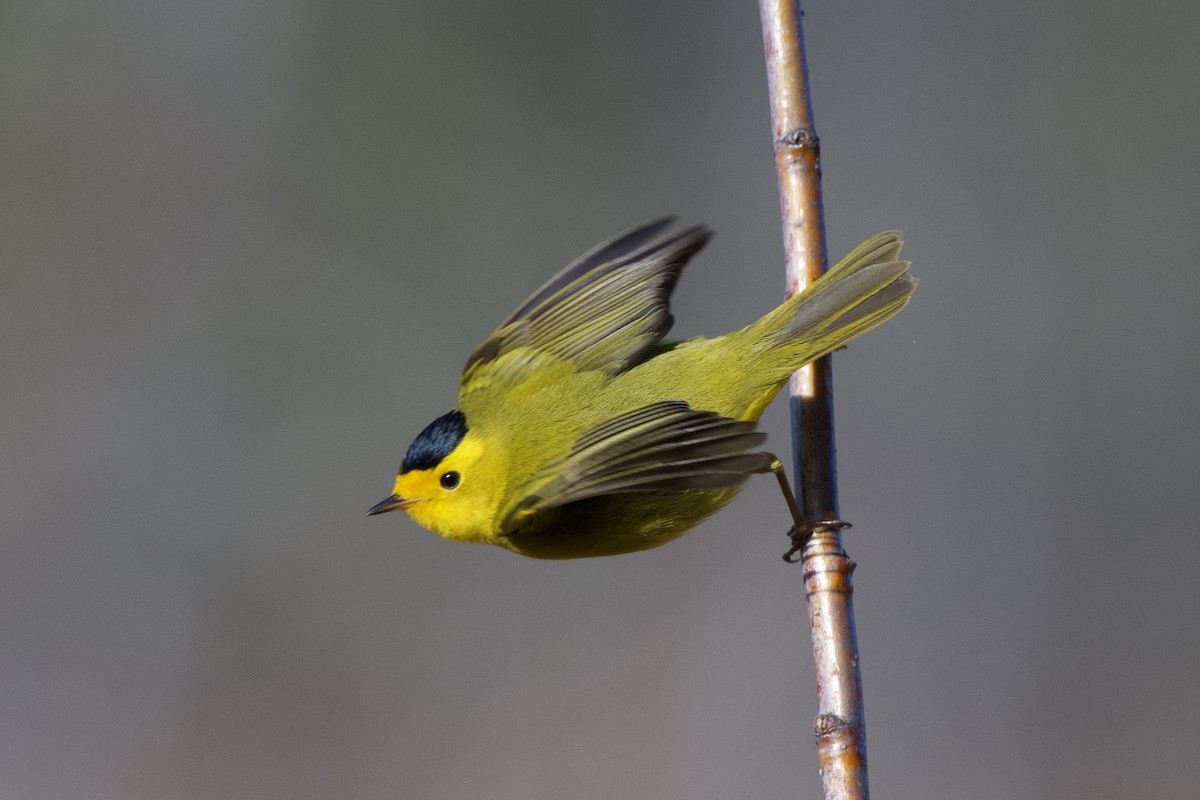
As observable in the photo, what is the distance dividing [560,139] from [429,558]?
8.86 feet

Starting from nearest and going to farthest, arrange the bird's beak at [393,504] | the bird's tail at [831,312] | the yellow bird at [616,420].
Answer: the yellow bird at [616,420] < the bird's tail at [831,312] < the bird's beak at [393,504]

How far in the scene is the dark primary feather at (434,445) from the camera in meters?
2.65

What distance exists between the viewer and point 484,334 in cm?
642

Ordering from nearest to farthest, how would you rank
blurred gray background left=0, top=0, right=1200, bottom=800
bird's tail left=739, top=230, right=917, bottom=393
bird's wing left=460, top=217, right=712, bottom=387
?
1. bird's tail left=739, top=230, right=917, bottom=393
2. bird's wing left=460, top=217, right=712, bottom=387
3. blurred gray background left=0, top=0, right=1200, bottom=800

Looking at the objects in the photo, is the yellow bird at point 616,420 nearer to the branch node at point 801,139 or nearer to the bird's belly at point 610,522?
the bird's belly at point 610,522

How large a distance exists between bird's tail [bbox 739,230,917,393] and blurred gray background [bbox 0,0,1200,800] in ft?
8.41

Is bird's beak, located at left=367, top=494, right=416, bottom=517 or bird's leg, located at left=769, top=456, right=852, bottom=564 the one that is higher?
bird's beak, located at left=367, top=494, right=416, bottom=517

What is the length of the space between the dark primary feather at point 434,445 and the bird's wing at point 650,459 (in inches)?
10.8

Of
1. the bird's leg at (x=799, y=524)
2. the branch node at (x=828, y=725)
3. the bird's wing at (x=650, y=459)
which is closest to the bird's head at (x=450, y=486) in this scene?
the bird's wing at (x=650, y=459)

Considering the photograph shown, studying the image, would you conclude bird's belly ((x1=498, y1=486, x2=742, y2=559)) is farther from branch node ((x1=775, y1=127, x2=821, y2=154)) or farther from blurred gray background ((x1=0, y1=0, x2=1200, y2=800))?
blurred gray background ((x1=0, y1=0, x2=1200, y2=800))

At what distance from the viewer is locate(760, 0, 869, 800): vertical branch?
5.93ft

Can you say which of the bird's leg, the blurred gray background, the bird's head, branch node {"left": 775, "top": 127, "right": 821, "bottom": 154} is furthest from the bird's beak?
the blurred gray background

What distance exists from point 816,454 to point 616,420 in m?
0.46

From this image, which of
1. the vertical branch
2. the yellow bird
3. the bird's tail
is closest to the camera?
the vertical branch
